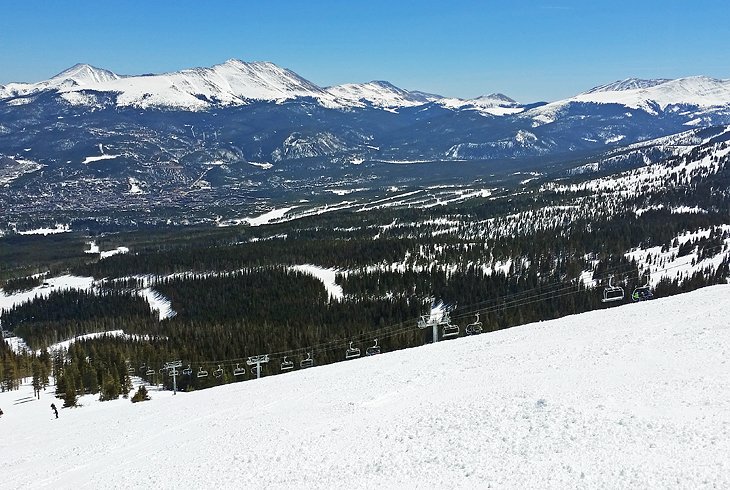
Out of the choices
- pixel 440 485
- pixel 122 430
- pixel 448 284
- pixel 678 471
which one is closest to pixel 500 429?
pixel 440 485

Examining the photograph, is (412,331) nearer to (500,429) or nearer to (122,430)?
(122,430)

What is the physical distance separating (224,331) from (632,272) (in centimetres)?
13210

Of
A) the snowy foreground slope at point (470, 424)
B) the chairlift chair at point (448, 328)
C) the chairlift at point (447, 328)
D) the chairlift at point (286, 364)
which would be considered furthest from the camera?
the chairlift at point (286, 364)

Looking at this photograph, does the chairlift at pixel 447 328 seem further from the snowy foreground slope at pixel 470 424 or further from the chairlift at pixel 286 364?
the chairlift at pixel 286 364

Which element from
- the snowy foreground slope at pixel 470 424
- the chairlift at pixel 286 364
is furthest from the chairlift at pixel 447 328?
the chairlift at pixel 286 364

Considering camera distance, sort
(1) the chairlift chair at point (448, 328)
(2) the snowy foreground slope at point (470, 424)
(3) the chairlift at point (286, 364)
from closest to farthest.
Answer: (2) the snowy foreground slope at point (470, 424) → (1) the chairlift chair at point (448, 328) → (3) the chairlift at point (286, 364)

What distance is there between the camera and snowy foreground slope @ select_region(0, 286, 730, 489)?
2506 centimetres

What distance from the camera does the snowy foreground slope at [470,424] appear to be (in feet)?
82.2

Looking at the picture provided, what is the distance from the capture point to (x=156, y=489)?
29812 mm

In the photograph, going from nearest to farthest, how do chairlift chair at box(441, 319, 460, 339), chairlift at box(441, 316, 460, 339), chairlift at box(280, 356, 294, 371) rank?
chairlift at box(441, 316, 460, 339) < chairlift chair at box(441, 319, 460, 339) < chairlift at box(280, 356, 294, 371)

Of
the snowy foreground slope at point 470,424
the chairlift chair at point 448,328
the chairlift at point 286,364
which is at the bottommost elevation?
the chairlift at point 286,364

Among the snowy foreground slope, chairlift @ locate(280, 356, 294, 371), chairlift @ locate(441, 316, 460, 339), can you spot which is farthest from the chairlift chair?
chairlift @ locate(280, 356, 294, 371)

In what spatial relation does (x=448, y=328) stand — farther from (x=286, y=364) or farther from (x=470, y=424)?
(x=470, y=424)

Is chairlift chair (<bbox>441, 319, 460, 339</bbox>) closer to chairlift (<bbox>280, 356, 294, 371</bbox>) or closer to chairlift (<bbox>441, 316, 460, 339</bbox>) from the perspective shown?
chairlift (<bbox>441, 316, 460, 339</bbox>)
